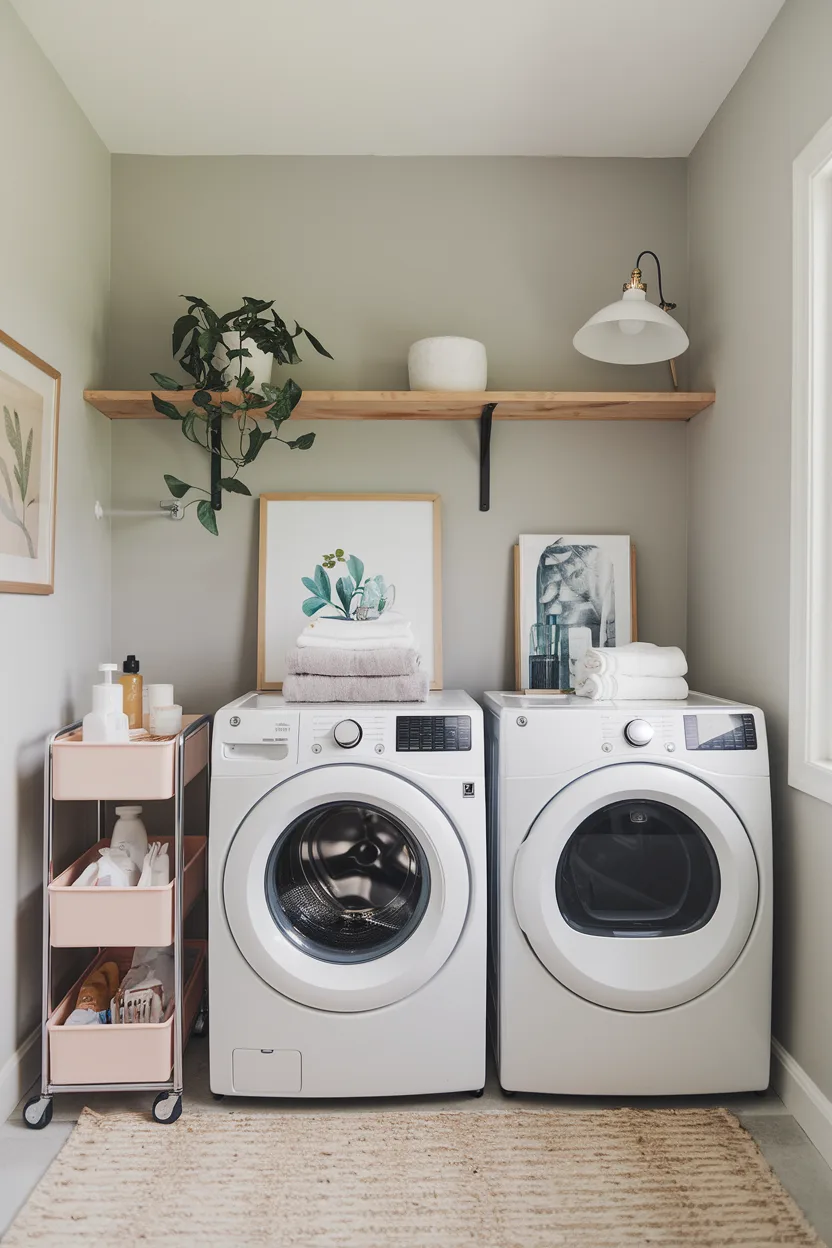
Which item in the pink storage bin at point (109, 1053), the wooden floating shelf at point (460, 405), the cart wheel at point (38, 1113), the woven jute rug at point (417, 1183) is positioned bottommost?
the woven jute rug at point (417, 1183)


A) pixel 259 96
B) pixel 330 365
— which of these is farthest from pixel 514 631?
pixel 259 96

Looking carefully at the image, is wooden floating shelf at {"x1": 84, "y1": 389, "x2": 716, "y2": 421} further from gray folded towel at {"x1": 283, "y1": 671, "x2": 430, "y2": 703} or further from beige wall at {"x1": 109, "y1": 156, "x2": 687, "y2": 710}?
gray folded towel at {"x1": 283, "y1": 671, "x2": 430, "y2": 703}

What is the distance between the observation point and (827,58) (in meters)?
1.70

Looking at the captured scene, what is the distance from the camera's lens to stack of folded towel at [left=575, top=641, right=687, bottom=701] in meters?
2.06

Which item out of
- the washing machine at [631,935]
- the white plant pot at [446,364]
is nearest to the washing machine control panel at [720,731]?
the washing machine at [631,935]

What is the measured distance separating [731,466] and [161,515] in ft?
5.30

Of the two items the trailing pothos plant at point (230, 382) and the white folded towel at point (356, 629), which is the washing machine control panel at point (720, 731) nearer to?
the white folded towel at point (356, 629)

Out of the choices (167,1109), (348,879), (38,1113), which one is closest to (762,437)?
(348,879)

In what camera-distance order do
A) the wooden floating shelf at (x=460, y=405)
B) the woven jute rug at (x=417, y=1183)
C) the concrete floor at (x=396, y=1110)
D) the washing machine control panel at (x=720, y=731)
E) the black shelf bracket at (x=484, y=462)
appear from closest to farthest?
1. the woven jute rug at (x=417, y=1183)
2. the concrete floor at (x=396, y=1110)
3. the washing machine control panel at (x=720, y=731)
4. the wooden floating shelf at (x=460, y=405)
5. the black shelf bracket at (x=484, y=462)

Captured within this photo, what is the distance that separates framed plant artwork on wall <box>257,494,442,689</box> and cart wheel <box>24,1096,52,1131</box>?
114cm

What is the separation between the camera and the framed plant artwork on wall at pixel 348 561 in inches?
97.7

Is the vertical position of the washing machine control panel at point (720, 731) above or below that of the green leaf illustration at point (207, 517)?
below

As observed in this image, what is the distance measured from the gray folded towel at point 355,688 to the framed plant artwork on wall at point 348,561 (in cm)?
43

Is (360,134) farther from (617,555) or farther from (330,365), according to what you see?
(617,555)
